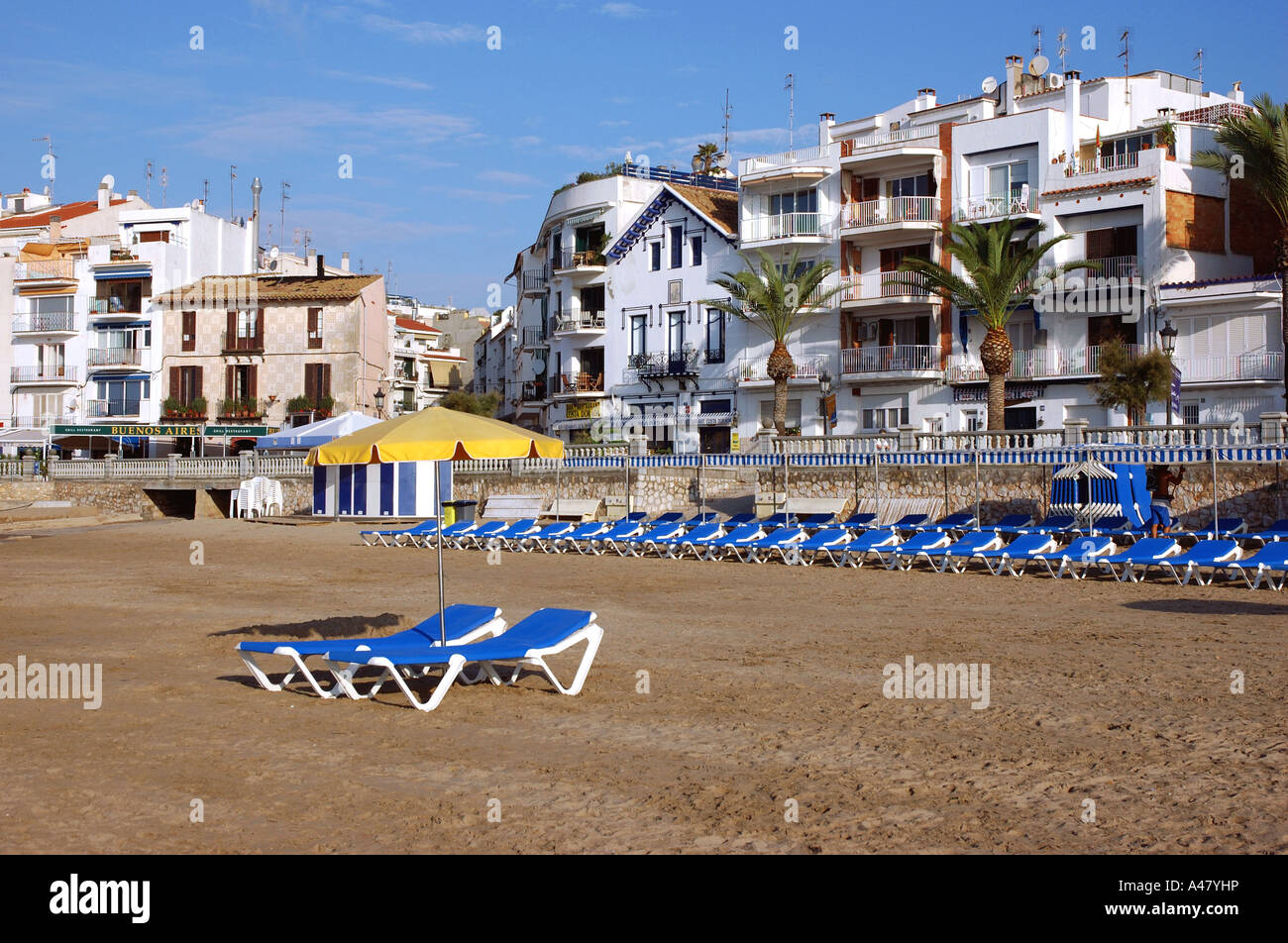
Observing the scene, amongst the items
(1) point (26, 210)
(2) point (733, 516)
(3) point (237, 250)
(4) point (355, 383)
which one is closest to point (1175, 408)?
(2) point (733, 516)

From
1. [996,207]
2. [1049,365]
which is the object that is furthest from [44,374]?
[1049,365]

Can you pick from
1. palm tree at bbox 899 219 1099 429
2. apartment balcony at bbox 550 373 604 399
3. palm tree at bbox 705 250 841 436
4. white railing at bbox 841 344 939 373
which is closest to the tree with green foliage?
palm tree at bbox 899 219 1099 429

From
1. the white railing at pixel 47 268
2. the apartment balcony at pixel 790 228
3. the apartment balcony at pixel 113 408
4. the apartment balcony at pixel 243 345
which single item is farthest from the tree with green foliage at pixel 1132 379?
the white railing at pixel 47 268

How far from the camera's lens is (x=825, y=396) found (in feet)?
129

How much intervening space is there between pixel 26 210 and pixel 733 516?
190 feet

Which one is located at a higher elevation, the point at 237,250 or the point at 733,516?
the point at 237,250

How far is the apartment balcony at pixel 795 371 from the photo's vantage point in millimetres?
43531

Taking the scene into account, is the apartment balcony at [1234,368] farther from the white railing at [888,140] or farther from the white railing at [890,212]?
the white railing at [888,140]

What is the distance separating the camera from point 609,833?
6273 mm

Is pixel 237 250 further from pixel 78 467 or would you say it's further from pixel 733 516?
pixel 733 516

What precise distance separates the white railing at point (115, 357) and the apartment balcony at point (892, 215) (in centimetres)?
3615

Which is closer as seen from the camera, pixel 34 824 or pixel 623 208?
pixel 34 824

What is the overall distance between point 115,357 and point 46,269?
6375 mm
